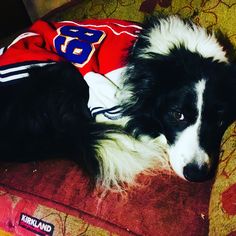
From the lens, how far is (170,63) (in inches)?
59.6

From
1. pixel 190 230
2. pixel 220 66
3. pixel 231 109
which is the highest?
pixel 220 66

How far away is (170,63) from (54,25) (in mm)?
690

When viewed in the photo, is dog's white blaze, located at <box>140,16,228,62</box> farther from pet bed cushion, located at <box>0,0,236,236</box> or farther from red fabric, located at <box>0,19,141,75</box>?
pet bed cushion, located at <box>0,0,236,236</box>

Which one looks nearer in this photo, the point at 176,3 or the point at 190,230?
the point at 190,230

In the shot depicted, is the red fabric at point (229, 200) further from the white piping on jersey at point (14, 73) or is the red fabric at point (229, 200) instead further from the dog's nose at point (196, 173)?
the white piping on jersey at point (14, 73)

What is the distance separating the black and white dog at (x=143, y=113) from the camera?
56.3 inches

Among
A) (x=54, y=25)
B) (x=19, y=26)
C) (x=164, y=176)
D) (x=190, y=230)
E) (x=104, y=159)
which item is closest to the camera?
(x=190, y=230)

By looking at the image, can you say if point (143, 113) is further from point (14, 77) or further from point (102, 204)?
point (14, 77)

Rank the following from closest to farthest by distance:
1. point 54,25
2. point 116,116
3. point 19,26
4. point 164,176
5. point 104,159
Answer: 1. point 164,176
2. point 104,159
3. point 116,116
4. point 54,25
5. point 19,26

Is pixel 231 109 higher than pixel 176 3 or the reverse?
the reverse

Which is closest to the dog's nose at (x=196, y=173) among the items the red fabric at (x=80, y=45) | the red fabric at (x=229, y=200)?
the red fabric at (x=229, y=200)

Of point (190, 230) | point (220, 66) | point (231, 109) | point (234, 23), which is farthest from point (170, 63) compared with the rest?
point (190, 230)

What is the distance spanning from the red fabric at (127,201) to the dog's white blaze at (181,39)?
1.74 ft

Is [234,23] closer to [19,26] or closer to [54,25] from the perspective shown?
[54,25]
